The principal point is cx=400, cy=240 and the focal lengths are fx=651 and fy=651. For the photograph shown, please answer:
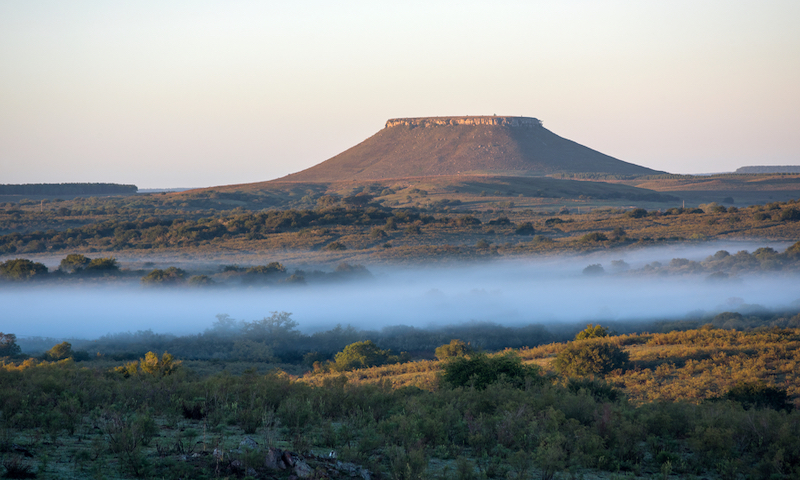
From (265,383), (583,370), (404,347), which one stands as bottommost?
(404,347)

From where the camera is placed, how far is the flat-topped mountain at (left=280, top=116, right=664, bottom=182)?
494 ft

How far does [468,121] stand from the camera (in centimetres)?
17662

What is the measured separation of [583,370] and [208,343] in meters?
19.7

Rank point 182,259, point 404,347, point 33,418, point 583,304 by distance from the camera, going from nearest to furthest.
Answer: point 33,418, point 404,347, point 583,304, point 182,259

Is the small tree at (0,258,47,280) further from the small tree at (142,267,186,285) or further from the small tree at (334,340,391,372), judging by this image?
the small tree at (334,340,391,372)

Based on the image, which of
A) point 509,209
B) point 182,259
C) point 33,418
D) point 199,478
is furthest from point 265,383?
point 509,209

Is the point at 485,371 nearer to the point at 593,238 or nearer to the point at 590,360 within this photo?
the point at 590,360

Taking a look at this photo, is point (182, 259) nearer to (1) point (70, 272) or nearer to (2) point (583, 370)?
(1) point (70, 272)

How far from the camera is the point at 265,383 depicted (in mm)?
11070

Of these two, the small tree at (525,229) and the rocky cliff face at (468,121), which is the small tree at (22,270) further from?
the rocky cliff face at (468,121)

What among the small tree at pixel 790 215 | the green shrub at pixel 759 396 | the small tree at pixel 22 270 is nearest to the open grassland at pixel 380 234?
the small tree at pixel 790 215

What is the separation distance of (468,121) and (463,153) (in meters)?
21.5

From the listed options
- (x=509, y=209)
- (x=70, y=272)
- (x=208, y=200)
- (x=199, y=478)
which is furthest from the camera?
(x=208, y=200)

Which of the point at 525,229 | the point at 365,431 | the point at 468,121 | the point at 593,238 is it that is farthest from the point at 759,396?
the point at 468,121
